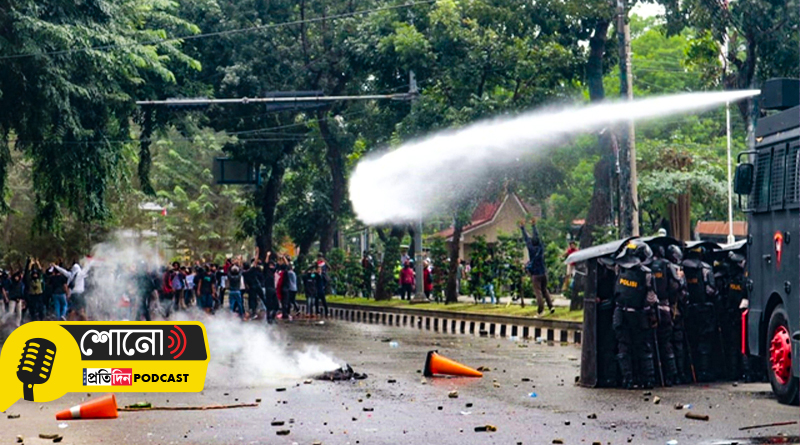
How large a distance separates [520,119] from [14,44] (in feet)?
43.4

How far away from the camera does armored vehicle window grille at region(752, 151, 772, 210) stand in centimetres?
1517

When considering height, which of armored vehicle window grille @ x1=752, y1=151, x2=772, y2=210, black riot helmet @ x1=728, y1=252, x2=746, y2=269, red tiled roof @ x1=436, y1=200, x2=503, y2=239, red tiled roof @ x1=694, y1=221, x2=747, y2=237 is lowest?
black riot helmet @ x1=728, y1=252, x2=746, y2=269

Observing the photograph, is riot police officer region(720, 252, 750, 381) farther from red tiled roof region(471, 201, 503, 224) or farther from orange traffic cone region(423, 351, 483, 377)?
red tiled roof region(471, 201, 503, 224)

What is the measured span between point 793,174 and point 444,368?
590cm

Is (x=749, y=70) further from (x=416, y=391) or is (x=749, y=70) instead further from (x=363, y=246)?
(x=363, y=246)

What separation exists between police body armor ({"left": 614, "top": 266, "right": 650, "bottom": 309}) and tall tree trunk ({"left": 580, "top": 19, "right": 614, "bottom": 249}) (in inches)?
521

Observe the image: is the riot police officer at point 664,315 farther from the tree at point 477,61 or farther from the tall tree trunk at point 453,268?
the tall tree trunk at point 453,268

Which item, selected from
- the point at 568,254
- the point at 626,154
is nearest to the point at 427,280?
the point at 568,254

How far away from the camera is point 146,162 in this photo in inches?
1534

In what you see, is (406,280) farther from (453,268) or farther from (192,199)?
(192,199)

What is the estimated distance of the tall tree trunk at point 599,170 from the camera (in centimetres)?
3058

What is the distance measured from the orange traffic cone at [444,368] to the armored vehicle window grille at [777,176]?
4.94 metres

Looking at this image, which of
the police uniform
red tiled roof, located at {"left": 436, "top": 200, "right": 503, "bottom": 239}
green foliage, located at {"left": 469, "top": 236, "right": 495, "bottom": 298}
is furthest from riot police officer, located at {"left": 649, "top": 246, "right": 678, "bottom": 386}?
red tiled roof, located at {"left": 436, "top": 200, "right": 503, "bottom": 239}

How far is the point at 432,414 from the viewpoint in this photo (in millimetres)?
13961
